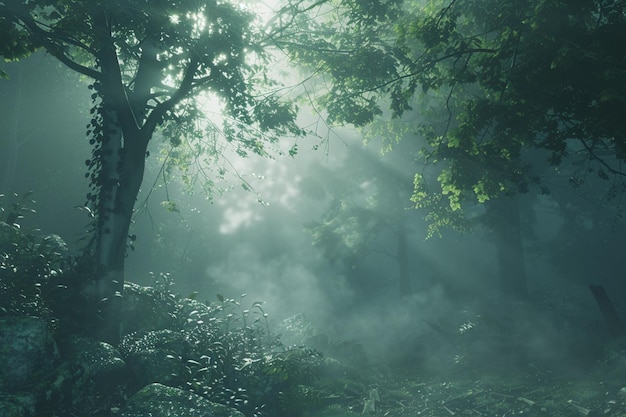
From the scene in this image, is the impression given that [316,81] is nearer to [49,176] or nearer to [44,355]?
[44,355]

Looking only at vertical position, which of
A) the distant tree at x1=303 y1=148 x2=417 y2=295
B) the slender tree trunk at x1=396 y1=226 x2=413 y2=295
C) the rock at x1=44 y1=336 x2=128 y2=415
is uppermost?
the distant tree at x1=303 y1=148 x2=417 y2=295

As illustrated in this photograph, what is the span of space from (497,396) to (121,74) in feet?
35.3

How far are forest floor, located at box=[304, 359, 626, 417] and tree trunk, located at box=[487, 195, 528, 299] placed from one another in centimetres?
693

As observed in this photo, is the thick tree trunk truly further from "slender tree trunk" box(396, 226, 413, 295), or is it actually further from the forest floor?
"slender tree trunk" box(396, 226, 413, 295)

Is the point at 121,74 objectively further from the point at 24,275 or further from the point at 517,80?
the point at 517,80

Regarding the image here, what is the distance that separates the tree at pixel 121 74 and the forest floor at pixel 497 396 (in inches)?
222

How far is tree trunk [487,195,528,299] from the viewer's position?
16453 millimetres

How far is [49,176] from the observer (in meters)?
23.9

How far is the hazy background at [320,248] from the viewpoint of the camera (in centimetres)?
1930

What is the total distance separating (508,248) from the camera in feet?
55.0

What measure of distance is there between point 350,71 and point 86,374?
23.7 ft

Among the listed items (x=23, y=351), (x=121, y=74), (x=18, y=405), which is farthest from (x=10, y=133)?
(x=18, y=405)

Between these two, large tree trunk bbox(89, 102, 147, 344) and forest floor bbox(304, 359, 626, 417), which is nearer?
forest floor bbox(304, 359, 626, 417)

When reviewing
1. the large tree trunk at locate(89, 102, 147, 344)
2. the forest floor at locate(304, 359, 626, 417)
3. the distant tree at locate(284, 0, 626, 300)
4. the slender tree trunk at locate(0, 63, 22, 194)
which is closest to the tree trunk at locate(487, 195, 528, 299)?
the forest floor at locate(304, 359, 626, 417)
